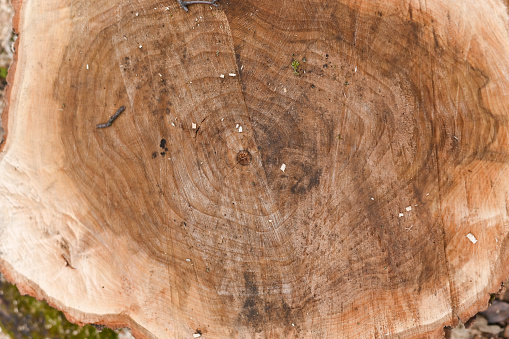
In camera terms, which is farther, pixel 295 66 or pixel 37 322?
pixel 37 322

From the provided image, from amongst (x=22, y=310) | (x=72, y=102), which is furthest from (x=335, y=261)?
(x=22, y=310)

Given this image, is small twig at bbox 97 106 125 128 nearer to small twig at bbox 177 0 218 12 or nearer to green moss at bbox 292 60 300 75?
small twig at bbox 177 0 218 12

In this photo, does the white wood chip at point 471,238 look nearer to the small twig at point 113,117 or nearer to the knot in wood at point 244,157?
the knot in wood at point 244,157

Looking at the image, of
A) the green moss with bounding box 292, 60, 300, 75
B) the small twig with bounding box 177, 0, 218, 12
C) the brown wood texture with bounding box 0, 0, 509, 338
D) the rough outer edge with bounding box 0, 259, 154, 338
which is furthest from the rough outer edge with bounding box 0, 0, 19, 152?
the green moss with bounding box 292, 60, 300, 75

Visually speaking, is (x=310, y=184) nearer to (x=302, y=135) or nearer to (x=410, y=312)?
(x=302, y=135)

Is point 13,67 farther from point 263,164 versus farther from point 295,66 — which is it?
point 295,66

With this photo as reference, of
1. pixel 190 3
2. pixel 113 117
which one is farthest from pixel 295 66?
pixel 113 117

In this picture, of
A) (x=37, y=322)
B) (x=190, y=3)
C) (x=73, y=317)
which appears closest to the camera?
(x=190, y=3)
